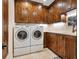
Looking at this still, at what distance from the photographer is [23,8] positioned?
5836 mm

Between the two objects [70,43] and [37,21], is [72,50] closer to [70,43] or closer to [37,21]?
[70,43]

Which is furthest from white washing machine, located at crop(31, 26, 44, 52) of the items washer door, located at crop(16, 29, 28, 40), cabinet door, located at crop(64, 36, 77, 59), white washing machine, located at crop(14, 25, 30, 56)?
cabinet door, located at crop(64, 36, 77, 59)

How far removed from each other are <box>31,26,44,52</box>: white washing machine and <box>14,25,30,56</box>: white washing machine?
0.82 feet

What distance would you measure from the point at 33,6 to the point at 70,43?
12.2ft

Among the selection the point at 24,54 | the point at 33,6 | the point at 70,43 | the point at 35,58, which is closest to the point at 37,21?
the point at 33,6

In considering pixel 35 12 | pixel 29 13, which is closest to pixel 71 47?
pixel 29 13

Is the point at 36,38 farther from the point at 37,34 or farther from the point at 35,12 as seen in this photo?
the point at 35,12

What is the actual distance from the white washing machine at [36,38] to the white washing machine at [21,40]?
0.25 metres

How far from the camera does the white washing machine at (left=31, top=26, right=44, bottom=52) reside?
5443 millimetres

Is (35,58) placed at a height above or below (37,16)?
below

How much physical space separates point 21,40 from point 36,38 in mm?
885

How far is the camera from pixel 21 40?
5.00 m

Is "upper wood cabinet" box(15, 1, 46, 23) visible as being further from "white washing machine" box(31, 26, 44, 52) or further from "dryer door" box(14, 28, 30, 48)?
"dryer door" box(14, 28, 30, 48)

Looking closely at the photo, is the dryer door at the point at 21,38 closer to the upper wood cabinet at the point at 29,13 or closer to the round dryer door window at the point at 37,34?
the round dryer door window at the point at 37,34
